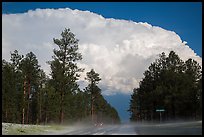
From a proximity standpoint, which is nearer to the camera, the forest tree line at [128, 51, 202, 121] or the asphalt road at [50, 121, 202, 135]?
the asphalt road at [50, 121, 202, 135]

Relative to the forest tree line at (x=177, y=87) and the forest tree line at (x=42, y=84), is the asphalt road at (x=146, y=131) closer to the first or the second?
the forest tree line at (x=42, y=84)

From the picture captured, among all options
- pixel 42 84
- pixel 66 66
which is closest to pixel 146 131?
pixel 66 66

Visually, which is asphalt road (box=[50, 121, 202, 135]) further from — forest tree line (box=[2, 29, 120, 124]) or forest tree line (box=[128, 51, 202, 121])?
forest tree line (box=[128, 51, 202, 121])

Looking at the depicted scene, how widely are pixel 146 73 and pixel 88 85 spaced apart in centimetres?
1672

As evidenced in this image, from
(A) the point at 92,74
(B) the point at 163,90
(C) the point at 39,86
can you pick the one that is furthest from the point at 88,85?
(B) the point at 163,90

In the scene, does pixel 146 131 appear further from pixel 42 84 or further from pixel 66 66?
pixel 42 84

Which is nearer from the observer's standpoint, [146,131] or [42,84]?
[146,131]

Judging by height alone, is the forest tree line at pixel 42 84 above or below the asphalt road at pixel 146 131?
above

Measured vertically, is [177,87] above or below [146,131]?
above

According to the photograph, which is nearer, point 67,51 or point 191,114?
point 67,51

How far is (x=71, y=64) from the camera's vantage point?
177ft

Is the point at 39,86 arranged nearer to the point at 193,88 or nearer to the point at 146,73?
the point at 146,73

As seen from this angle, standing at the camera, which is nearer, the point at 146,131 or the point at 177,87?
the point at 146,131

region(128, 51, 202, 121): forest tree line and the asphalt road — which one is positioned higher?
region(128, 51, 202, 121): forest tree line
